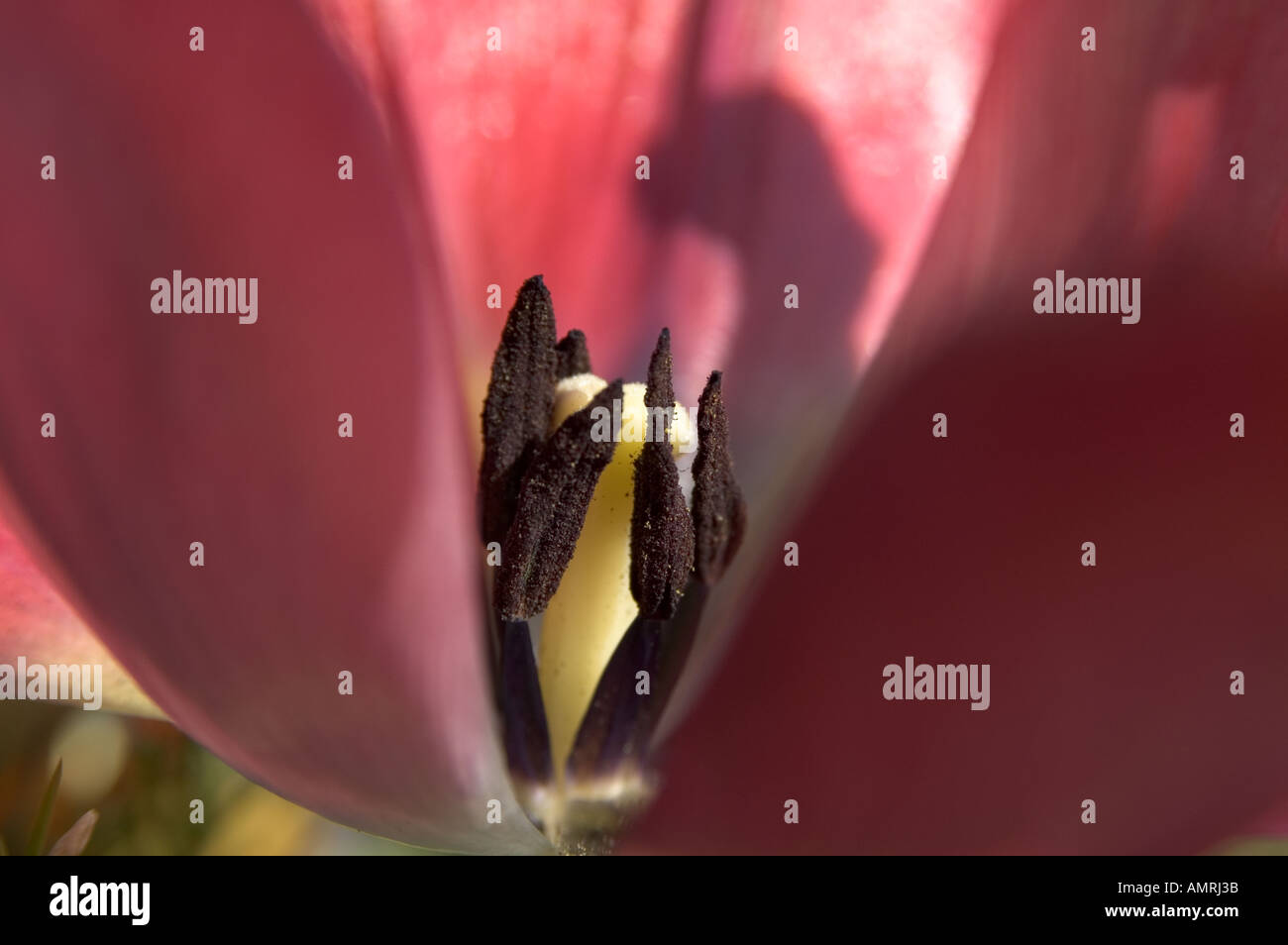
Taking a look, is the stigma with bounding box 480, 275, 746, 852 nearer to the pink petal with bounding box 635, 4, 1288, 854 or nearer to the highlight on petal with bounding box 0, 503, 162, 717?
the pink petal with bounding box 635, 4, 1288, 854

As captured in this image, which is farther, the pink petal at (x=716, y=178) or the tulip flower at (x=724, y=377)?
the pink petal at (x=716, y=178)

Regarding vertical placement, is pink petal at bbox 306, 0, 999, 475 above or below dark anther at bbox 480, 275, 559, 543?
above

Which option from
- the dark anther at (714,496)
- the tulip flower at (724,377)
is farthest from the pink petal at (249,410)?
the dark anther at (714,496)

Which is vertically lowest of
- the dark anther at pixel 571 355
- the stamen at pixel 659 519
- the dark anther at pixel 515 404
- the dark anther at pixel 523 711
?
the dark anther at pixel 523 711

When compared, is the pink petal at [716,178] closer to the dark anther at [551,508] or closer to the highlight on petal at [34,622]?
the dark anther at [551,508]

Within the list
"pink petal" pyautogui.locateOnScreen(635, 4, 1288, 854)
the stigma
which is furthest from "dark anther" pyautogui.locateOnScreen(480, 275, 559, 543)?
"pink petal" pyautogui.locateOnScreen(635, 4, 1288, 854)
